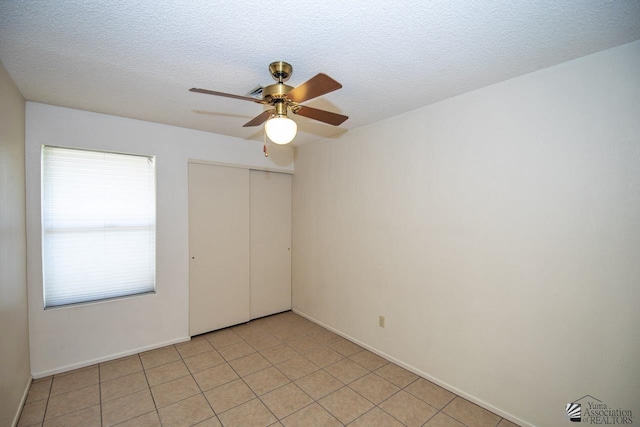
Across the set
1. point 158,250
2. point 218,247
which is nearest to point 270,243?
point 218,247

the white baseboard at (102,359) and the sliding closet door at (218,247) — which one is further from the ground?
the sliding closet door at (218,247)

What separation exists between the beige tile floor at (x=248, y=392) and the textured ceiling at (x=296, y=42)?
246 centimetres

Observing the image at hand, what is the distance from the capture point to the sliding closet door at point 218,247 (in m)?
3.41

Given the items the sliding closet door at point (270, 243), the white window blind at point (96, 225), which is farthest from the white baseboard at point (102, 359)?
the sliding closet door at point (270, 243)

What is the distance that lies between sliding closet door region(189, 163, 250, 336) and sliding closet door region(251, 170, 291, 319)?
0.49 feet

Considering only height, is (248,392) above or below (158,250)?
below

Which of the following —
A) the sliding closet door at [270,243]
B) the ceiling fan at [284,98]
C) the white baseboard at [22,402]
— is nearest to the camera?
the ceiling fan at [284,98]

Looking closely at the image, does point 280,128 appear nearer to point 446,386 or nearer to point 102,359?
point 446,386

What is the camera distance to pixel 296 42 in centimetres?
158

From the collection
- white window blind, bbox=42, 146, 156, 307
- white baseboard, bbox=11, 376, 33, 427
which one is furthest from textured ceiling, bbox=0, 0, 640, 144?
white baseboard, bbox=11, 376, 33, 427

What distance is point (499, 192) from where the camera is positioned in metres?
2.10

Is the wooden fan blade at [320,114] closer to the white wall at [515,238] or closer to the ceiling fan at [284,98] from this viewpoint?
the ceiling fan at [284,98]

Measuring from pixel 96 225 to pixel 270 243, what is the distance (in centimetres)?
200

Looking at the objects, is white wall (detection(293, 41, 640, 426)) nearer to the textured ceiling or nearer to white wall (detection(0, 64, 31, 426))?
the textured ceiling
